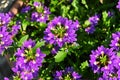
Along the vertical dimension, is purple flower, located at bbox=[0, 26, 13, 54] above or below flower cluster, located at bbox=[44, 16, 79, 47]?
below

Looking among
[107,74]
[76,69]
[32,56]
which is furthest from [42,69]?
[107,74]

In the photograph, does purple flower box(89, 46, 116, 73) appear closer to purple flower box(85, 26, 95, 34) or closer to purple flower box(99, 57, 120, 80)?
purple flower box(99, 57, 120, 80)

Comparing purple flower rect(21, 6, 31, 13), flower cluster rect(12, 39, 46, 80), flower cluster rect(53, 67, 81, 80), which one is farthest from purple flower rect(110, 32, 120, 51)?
purple flower rect(21, 6, 31, 13)

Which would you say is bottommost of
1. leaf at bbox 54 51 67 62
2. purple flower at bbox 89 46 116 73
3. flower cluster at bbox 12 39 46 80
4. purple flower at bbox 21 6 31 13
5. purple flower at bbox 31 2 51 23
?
flower cluster at bbox 12 39 46 80

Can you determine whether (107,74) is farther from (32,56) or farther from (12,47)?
(12,47)

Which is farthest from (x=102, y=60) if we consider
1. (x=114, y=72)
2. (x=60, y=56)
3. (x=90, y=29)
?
(x=90, y=29)

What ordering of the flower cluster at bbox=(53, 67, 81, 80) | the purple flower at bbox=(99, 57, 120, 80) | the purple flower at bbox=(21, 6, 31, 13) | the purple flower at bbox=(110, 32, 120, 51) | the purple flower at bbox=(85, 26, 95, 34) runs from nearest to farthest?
1. the purple flower at bbox=(99, 57, 120, 80)
2. the purple flower at bbox=(110, 32, 120, 51)
3. the flower cluster at bbox=(53, 67, 81, 80)
4. the purple flower at bbox=(85, 26, 95, 34)
5. the purple flower at bbox=(21, 6, 31, 13)
